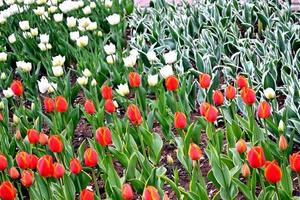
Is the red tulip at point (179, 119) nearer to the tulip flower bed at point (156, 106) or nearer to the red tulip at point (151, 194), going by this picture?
the tulip flower bed at point (156, 106)

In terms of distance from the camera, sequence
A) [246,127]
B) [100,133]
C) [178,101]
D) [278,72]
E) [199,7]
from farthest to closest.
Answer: [199,7] < [278,72] < [178,101] < [246,127] < [100,133]

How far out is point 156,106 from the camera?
3660 mm

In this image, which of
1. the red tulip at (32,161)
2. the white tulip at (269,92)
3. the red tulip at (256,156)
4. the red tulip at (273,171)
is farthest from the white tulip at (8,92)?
the red tulip at (273,171)

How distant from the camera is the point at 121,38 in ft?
17.0

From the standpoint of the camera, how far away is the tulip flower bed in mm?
2805

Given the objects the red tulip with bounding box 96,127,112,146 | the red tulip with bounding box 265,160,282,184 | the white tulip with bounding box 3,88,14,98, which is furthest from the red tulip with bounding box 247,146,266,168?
the white tulip with bounding box 3,88,14,98

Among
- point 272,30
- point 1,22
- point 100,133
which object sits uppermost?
point 100,133

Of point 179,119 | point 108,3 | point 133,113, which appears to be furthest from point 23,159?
point 108,3

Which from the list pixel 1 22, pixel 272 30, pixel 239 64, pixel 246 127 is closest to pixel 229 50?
pixel 239 64

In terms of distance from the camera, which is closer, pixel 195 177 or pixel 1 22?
pixel 195 177

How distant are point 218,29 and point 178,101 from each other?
1079mm

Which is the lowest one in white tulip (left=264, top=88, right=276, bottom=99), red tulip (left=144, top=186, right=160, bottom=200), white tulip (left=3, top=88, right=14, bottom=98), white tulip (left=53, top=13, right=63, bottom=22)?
white tulip (left=53, top=13, right=63, bottom=22)

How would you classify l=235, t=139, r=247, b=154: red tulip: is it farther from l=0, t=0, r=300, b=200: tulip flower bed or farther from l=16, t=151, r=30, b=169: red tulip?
l=16, t=151, r=30, b=169: red tulip

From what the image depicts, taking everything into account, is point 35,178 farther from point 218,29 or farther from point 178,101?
point 218,29
